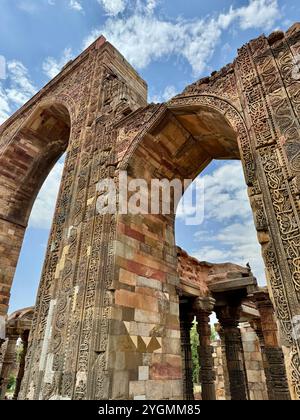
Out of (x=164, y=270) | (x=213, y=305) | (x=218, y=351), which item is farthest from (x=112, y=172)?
(x=218, y=351)

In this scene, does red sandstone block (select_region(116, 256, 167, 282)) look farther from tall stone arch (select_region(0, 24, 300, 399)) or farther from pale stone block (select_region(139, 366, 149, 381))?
pale stone block (select_region(139, 366, 149, 381))

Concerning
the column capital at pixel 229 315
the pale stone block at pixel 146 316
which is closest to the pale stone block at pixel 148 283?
the pale stone block at pixel 146 316

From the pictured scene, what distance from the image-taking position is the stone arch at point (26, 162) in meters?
8.77

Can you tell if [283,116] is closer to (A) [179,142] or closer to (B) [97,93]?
(A) [179,142]

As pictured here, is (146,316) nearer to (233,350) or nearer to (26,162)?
(233,350)

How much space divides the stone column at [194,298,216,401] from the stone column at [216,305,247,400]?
54cm

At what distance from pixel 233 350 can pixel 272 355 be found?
6.38 ft

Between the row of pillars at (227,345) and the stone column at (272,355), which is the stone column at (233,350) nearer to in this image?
the row of pillars at (227,345)

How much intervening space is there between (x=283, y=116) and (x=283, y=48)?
1.19 m

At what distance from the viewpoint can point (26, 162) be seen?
9547 mm

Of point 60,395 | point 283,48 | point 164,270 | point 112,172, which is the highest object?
point 283,48

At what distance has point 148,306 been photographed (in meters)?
4.73

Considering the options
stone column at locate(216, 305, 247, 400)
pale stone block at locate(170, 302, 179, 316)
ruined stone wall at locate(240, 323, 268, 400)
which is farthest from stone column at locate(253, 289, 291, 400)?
ruined stone wall at locate(240, 323, 268, 400)

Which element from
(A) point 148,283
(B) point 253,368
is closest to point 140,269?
(A) point 148,283
